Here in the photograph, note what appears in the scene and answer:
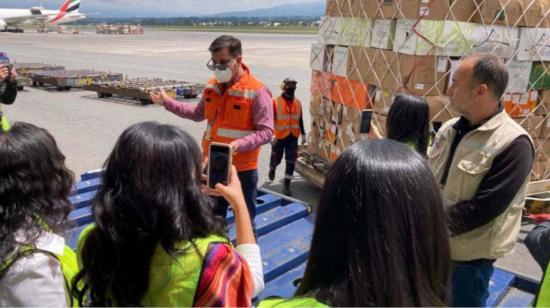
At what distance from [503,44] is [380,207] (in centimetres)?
411

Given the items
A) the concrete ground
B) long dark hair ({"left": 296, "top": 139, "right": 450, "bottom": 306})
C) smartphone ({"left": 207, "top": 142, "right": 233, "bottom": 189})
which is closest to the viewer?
long dark hair ({"left": 296, "top": 139, "right": 450, "bottom": 306})

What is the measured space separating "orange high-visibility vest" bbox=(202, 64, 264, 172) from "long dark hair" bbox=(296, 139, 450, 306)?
2.50 meters

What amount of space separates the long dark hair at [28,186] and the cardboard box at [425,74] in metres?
3.55

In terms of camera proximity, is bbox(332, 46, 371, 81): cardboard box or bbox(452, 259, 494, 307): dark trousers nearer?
bbox(452, 259, 494, 307): dark trousers

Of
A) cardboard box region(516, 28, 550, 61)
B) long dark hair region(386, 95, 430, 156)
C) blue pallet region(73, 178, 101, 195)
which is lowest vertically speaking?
blue pallet region(73, 178, 101, 195)

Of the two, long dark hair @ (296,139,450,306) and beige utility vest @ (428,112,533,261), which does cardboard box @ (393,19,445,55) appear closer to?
beige utility vest @ (428,112,533,261)

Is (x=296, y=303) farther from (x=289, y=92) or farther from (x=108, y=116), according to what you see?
(x=108, y=116)

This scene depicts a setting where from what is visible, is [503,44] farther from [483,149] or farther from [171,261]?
[171,261]

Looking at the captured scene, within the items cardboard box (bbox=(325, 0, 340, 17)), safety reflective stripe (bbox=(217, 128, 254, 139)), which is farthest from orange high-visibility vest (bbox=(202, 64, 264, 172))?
cardboard box (bbox=(325, 0, 340, 17))

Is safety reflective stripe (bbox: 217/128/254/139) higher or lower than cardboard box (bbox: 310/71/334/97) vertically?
lower

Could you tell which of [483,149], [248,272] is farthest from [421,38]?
[248,272]

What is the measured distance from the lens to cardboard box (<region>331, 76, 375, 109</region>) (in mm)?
5098

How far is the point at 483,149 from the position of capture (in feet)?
7.67

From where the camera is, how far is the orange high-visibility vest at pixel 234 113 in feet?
11.9
